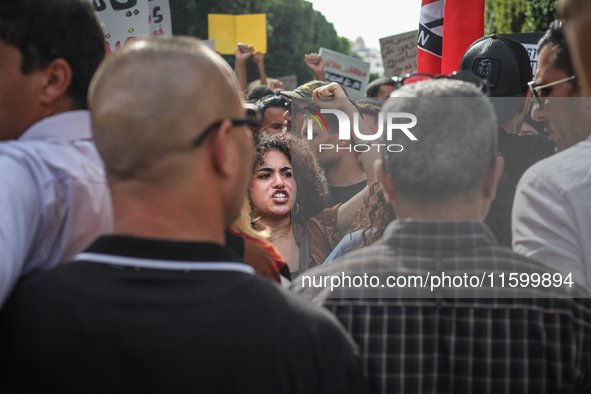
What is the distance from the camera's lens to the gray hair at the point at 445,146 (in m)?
1.31

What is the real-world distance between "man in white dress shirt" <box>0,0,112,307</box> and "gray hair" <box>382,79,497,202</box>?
0.85 meters

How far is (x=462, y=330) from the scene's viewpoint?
1305 mm

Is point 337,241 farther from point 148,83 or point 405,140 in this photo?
point 148,83

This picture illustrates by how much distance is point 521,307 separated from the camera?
1300mm

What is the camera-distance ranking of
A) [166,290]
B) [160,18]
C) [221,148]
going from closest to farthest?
[166,290] < [221,148] < [160,18]

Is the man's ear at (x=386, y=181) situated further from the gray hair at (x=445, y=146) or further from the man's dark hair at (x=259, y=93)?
the man's dark hair at (x=259, y=93)

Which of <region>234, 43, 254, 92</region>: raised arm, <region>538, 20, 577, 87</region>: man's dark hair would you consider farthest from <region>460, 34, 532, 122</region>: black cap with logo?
<region>234, 43, 254, 92</region>: raised arm

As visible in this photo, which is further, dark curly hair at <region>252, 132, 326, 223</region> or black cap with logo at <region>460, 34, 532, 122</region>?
black cap with logo at <region>460, 34, 532, 122</region>

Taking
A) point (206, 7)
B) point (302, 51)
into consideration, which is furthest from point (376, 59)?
point (206, 7)

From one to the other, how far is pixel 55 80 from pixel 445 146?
1.12 meters

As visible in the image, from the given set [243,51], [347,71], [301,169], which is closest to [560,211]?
[301,169]

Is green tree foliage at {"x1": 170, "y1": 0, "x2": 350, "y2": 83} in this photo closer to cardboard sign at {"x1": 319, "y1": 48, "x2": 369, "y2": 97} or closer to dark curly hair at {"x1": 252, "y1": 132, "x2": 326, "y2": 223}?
cardboard sign at {"x1": 319, "y1": 48, "x2": 369, "y2": 97}

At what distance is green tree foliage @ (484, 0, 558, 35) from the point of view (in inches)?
461

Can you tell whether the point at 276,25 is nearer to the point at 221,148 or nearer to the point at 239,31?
the point at 239,31
